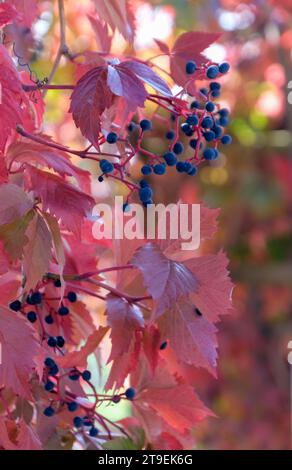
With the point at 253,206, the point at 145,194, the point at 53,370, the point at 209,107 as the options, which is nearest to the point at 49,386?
the point at 53,370

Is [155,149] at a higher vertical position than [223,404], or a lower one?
higher

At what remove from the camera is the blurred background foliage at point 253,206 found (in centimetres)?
296

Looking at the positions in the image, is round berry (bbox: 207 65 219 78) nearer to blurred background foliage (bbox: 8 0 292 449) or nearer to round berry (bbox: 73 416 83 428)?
round berry (bbox: 73 416 83 428)

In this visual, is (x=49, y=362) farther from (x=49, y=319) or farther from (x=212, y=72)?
(x=212, y=72)

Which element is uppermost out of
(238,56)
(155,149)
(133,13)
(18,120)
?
(238,56)

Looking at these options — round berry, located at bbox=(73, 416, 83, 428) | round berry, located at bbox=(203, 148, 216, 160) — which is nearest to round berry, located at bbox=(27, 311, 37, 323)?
round berry, located at bbox=(73, 416, 83, 428)

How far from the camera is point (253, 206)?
10.00ft

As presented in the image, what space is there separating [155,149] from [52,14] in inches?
41.1

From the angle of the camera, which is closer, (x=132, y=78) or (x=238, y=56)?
(x=132, y=78)

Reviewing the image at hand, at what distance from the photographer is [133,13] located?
920mm

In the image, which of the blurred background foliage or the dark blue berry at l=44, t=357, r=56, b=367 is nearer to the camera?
the dark blue berry at l=44, t=357, r=56, b=367

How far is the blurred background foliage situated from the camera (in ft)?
9.71

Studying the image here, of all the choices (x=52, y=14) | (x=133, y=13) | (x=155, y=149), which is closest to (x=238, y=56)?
(x=155, y=149)
